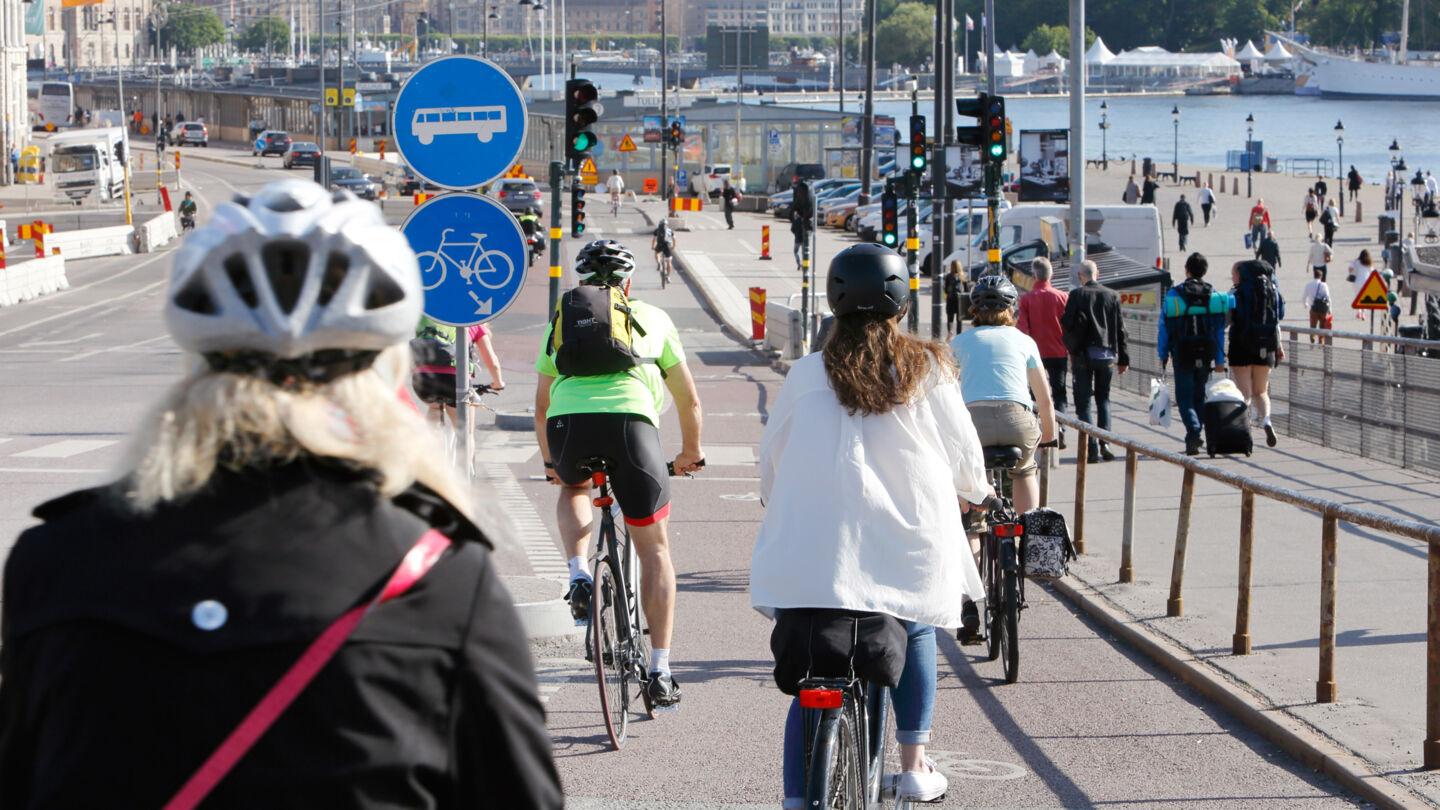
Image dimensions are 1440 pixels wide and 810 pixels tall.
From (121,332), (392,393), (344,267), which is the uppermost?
(344,267)

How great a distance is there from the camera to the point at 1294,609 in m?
8.52

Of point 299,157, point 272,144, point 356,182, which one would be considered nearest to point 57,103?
point 272,144

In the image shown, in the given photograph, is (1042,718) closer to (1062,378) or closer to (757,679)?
(757,679)

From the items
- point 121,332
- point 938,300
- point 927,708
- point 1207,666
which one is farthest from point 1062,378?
point 121,332

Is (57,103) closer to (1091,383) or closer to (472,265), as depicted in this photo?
(1091,383)

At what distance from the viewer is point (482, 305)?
7.74 m

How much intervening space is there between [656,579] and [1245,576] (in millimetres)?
2675

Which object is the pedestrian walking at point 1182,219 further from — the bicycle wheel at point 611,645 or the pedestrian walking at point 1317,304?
the bicycle wheel at point 611,645

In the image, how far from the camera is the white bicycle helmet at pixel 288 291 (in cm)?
186

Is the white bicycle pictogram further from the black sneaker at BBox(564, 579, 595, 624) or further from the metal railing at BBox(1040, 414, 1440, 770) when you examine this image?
the metal railing at BBox(1040, 414, 1440, 770)

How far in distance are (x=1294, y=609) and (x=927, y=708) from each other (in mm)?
4865

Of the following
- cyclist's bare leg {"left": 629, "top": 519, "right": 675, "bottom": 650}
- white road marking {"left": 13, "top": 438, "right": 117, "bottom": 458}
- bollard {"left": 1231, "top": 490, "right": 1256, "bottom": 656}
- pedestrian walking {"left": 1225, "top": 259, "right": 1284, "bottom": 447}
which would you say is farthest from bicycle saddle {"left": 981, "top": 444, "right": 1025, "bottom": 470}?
white road marking {"left": 13, "top": 438, "right": 117, "bottom": 458}

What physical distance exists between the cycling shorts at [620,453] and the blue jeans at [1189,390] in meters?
10.1

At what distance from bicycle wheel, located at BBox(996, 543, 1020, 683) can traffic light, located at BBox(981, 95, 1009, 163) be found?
14.0 metres
